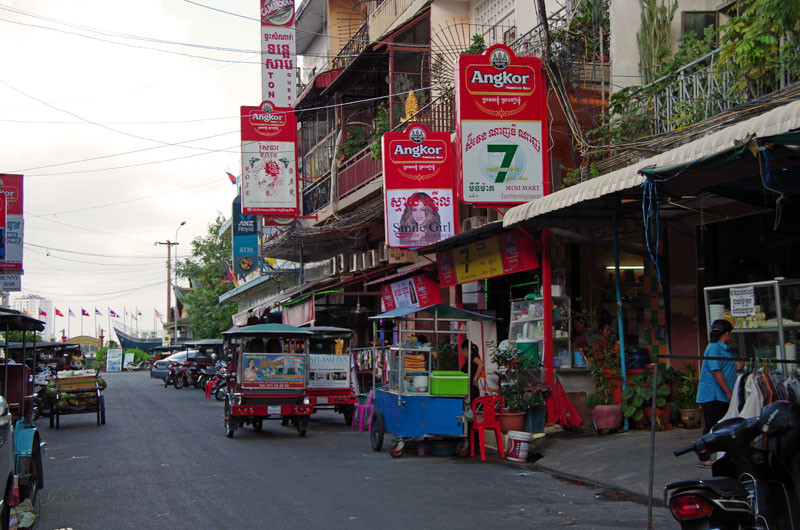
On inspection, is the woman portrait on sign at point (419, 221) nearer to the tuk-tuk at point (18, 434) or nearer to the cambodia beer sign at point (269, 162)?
the cambodia beer sign at point (269, 162)

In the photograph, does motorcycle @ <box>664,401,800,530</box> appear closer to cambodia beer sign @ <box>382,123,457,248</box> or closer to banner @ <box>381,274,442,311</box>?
cambodia beer sign @ <box>382,123,457,248</box>

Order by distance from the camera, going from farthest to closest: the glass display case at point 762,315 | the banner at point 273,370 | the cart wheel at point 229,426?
1. the banner at point 273,370
2. the cart wheel at point 229,426
3. the glass display case at point 762,315

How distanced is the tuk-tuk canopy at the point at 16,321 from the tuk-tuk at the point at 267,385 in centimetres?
577

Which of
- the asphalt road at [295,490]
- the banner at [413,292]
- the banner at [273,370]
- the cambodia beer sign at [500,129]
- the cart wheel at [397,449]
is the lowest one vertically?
the asphalt road at [295,490]

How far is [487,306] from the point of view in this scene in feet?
67.6

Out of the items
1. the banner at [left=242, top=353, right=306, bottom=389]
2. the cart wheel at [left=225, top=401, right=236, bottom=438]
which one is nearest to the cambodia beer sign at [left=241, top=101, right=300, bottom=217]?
the banner at [left=242, top=353, right=306, bottom=389]

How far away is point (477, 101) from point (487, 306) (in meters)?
6.57

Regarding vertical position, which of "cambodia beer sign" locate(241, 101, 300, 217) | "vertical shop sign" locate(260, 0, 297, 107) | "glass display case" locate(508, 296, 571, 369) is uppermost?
"vertical shop sign" locate(260, 0, 297, 107)

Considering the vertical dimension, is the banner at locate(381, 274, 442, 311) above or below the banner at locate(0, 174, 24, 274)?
below

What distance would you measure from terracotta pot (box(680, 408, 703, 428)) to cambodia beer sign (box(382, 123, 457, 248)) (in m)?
7.39

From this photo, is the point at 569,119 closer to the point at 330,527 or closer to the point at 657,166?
the point at 657,166

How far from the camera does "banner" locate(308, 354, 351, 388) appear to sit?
19156 millimetres

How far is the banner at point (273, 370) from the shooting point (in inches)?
659

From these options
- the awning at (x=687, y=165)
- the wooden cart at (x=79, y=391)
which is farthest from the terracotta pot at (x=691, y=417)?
the wooden cart at (x=79, y=391)
